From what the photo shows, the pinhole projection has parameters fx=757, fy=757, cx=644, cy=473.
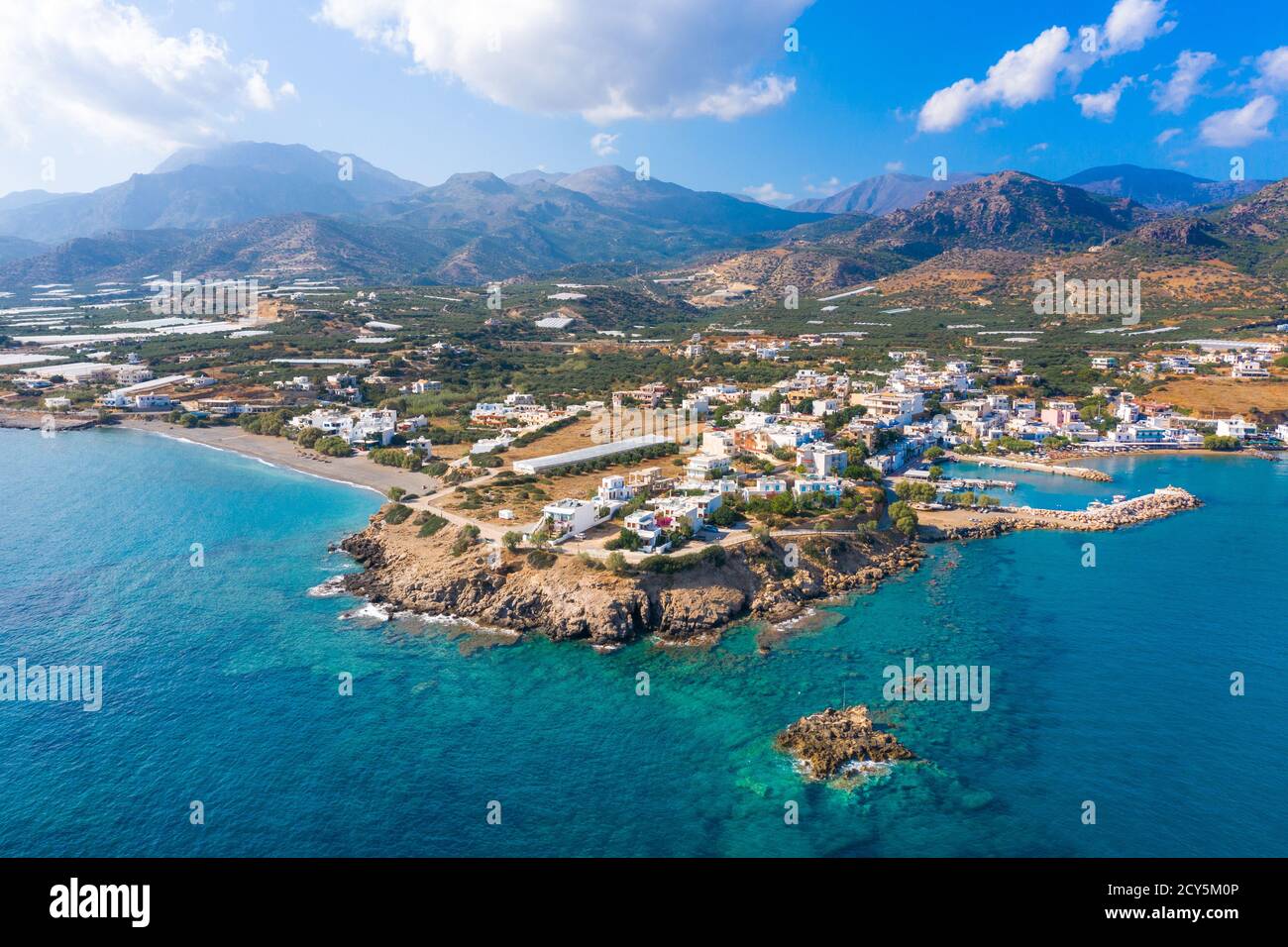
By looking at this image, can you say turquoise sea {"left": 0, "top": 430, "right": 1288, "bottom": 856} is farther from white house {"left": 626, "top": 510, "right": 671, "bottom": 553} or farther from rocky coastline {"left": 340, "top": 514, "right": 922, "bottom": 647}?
white house {"left": 626, "top": 510, "right": 671, "bottom": 553}

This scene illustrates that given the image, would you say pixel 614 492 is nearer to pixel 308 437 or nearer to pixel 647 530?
pixel 647 530

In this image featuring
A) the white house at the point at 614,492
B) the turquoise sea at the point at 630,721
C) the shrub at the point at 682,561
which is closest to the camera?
the turquoise sea at the point at 630,721

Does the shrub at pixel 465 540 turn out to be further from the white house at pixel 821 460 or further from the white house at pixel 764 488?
the white house at pixel 821 460

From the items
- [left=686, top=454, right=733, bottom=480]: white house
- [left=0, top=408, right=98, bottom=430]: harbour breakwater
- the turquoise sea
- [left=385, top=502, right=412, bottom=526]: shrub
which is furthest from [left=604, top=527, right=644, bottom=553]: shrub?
[left=0, top=408, right=98, bottom=430]: harbour breakwater

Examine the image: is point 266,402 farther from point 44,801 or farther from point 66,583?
point 44,801

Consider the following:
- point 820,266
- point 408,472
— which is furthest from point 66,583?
point 820,266

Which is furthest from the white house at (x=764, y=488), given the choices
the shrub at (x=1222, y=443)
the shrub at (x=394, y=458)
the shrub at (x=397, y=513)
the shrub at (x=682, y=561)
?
the shrub at (x=1222, y=443)
